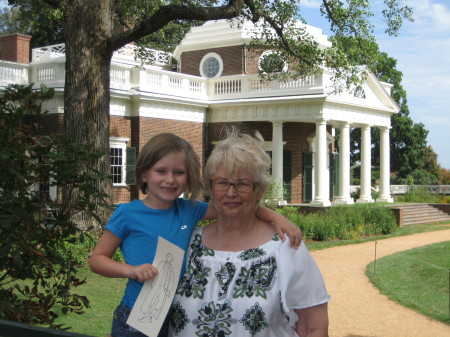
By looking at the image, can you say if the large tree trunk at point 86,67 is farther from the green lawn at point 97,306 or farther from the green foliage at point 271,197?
the green foliage at point 271,197

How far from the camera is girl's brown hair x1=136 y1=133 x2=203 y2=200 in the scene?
2451 mm

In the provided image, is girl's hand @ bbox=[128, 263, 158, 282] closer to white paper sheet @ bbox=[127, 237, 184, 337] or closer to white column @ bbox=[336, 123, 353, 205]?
white paper sheet @ bbox=[127, 237, 184, 337]

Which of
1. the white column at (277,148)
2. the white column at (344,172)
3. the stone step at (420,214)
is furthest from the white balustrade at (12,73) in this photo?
the stone step at (420,214)

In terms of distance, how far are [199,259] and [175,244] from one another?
136mm

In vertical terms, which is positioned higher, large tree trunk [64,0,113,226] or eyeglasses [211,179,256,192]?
large tree trunk [64,0,113,226]

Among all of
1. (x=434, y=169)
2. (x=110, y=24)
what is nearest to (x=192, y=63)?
(x=110, y=24)

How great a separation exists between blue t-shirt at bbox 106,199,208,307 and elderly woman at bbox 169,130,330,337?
0.12 meters

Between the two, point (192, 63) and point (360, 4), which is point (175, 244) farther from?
point (192, 63)

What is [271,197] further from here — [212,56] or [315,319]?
[315,319]

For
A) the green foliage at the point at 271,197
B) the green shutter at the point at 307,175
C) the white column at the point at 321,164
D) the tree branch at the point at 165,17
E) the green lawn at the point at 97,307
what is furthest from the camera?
the green shutter at the point at 307,175

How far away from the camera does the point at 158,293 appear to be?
86.6 inches

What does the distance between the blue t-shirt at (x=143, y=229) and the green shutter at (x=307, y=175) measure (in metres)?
23.1

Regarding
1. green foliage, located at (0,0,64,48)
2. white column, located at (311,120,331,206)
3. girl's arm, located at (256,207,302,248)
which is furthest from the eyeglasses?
white column, located at (311,120,331,206)

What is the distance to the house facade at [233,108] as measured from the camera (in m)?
21.0
